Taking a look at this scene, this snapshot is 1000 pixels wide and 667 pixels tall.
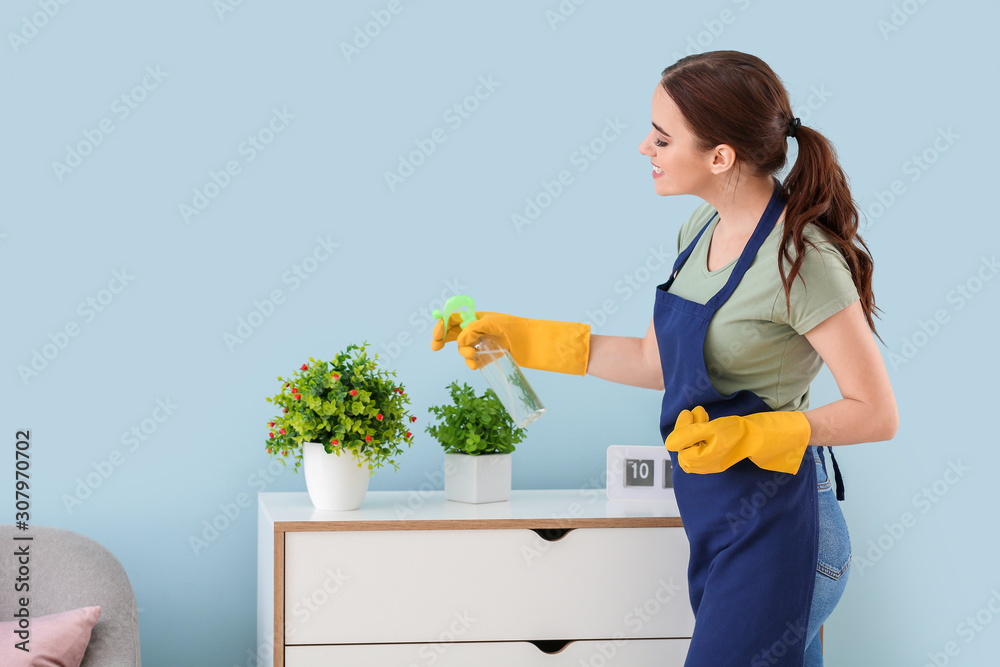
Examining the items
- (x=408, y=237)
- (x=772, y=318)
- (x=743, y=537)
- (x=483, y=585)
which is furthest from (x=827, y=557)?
(x=408, y=237)

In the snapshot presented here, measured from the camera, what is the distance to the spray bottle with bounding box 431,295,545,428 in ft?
5.40

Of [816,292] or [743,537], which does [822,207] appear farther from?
[743,537]

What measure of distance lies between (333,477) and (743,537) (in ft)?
2.63

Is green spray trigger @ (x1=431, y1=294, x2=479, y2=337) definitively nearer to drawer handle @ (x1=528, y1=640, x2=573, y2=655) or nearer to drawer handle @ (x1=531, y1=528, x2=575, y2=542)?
drawer handle @ (x1=531, y1=528, x2=575, y2=542)

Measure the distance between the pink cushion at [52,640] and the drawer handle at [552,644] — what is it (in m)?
0.86

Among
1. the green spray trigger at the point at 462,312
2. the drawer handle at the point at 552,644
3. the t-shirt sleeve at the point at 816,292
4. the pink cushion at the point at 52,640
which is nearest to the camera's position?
the t-shirt sleeve at the point at 816,292

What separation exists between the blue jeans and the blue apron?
5cm

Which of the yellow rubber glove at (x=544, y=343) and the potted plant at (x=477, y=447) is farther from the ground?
the yellow rubber glove at (x=544, y=343)

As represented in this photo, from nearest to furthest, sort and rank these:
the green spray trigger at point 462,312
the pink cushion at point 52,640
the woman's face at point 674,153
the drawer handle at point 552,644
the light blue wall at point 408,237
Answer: the woman's face at point 674,153 < the pink cushion at point 52,640 < the green spray trigger at point 462,312 < the drawer handle at point 552,644 < the light blue wall at point 408,237

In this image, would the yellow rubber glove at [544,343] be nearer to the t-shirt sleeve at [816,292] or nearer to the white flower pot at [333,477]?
the white flower pot at [333,477]

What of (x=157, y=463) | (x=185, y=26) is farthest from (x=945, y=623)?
(x=185, y=26)

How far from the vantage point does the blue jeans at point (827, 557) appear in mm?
1433

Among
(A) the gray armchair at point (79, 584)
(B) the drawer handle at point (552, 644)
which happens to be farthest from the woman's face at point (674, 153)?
(A) the gray armchair at point (79, 584)

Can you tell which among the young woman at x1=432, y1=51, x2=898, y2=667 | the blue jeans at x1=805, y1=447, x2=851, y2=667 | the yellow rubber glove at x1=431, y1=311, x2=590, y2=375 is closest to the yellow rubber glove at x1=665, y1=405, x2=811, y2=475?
the young woman at x1=432, y1=51, x2=898, y2=667
